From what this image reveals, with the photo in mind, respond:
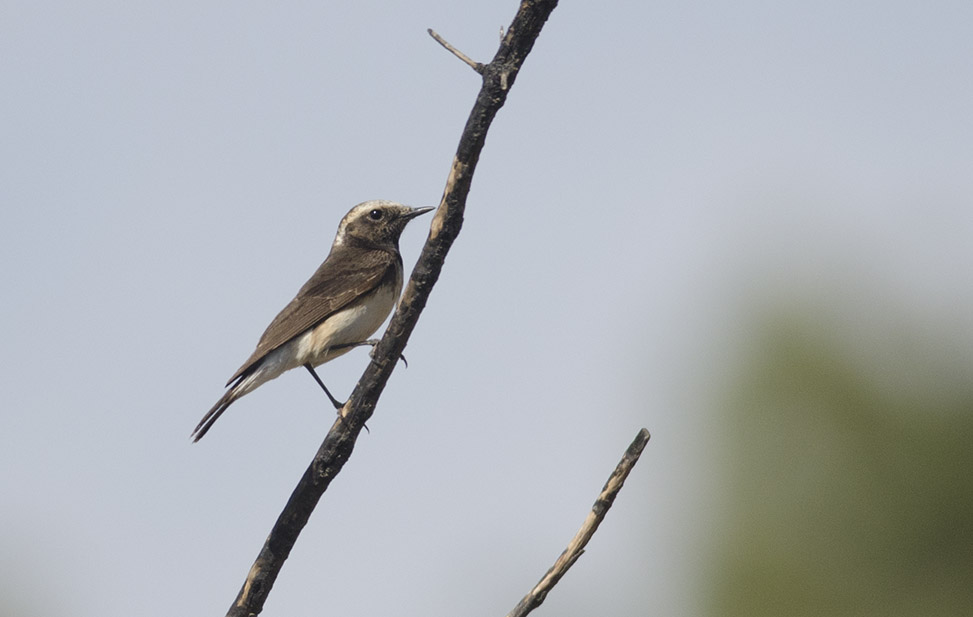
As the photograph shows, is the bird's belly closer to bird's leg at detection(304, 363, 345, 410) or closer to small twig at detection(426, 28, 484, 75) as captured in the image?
bird's leg at detection(304, 363, 345, 410)

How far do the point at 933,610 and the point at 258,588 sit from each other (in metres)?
14.6

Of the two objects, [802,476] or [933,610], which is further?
[802,476]

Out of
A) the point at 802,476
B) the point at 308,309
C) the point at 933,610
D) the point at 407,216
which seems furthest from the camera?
the point at 802,476

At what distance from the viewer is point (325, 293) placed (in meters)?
9.52

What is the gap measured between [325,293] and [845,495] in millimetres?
11619

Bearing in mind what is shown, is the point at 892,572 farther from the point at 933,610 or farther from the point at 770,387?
the point at 770,387

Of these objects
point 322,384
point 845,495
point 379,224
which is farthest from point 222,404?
point 845,495

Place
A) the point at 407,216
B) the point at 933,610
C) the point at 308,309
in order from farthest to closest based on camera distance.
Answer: the point at 933,610 < the point at 407,216 < the point at 308,309

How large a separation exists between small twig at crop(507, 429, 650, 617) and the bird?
414cm

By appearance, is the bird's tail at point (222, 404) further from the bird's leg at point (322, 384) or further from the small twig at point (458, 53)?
the small twig at point (458, 53)

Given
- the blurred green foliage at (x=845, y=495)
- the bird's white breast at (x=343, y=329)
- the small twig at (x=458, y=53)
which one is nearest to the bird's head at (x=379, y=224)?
the bird's white breast at (x=343, y=329)

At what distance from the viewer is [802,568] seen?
1769 cm

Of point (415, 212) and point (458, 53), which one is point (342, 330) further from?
point (458, 53)

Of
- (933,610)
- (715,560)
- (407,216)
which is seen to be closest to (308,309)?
(407,216)
